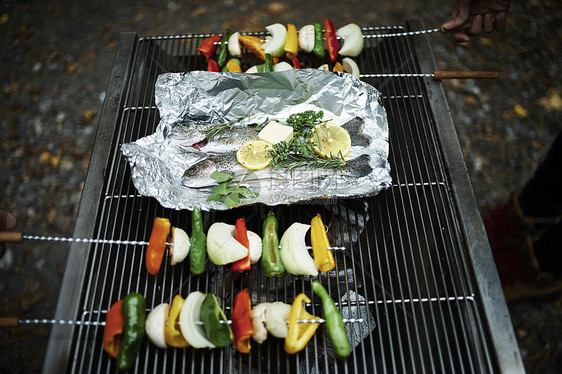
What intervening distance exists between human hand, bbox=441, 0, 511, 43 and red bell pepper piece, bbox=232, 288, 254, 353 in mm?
2979

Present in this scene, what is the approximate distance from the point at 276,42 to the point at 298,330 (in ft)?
9.08

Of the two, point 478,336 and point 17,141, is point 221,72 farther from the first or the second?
point 17,141

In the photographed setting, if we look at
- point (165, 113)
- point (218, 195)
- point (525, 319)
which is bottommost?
point (525, 319)

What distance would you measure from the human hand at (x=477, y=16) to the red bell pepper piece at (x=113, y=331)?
3536mm

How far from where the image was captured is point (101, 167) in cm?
318

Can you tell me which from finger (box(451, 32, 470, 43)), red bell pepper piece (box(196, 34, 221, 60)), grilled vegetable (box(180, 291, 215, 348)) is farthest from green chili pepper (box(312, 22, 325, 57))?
grilled vegetable (box(180, 291, 215, 348))

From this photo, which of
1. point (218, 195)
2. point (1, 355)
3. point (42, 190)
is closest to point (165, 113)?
point (218, 195)

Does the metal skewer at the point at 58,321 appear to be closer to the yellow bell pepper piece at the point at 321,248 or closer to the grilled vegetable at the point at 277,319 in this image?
the grilled vegetable at the point at 277,319

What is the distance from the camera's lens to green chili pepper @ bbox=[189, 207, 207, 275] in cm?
276

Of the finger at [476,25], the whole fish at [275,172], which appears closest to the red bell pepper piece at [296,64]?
the whole fish at [275,172]

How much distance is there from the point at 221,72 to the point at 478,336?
9.78ft

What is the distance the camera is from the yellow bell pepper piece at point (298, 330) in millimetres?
2408

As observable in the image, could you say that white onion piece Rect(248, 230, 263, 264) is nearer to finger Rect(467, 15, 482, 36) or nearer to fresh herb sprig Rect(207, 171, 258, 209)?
fresh herb sprig Rect(207, 171, 258, 209)

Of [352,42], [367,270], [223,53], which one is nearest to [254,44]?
[223,53]
